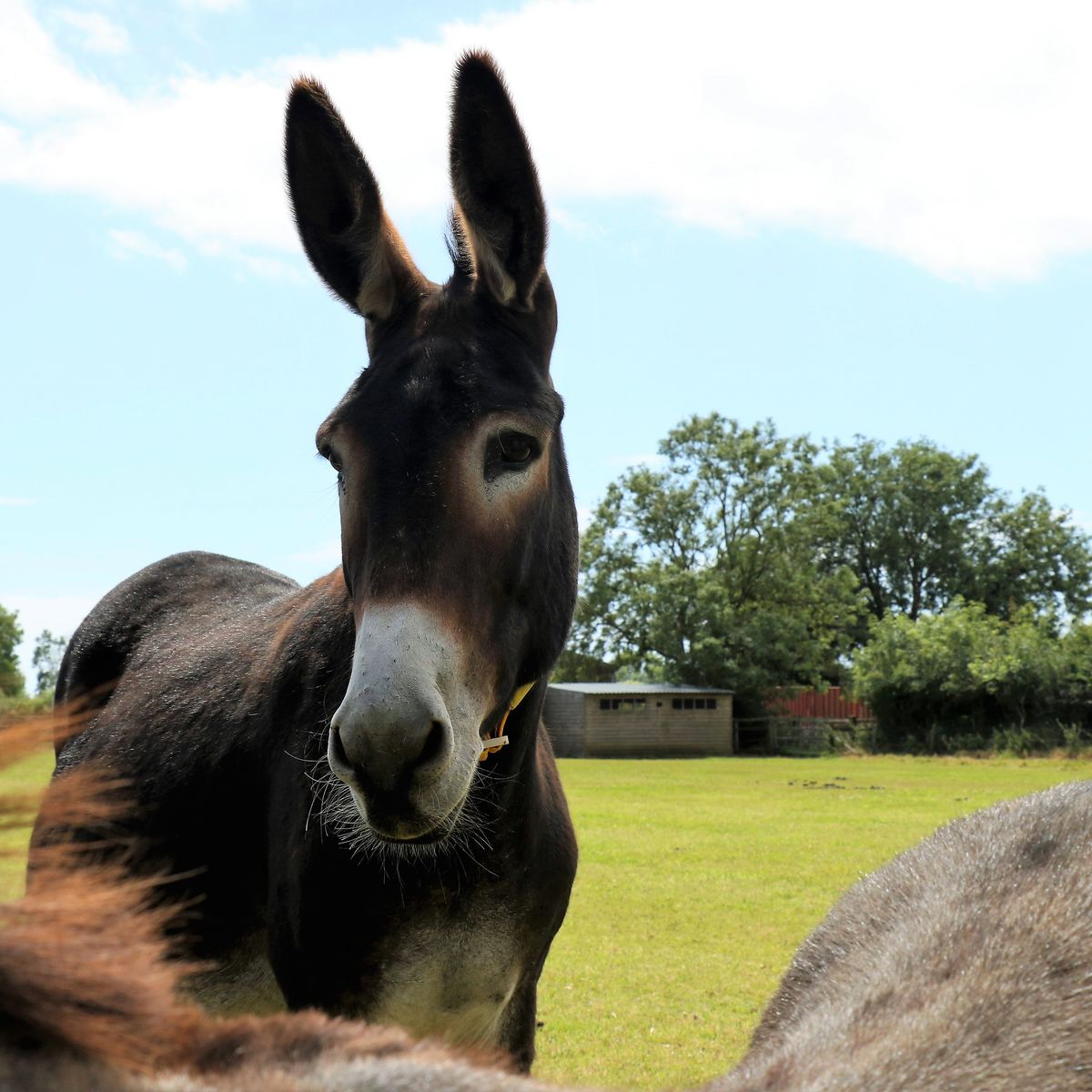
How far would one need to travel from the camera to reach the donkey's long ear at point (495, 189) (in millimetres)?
3266

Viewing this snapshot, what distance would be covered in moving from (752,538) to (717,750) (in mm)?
14023

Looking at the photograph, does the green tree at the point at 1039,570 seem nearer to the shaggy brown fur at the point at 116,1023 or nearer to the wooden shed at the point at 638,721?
the wooden shed at the point at 638,721

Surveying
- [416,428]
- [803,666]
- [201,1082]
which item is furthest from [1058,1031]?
[803,666]

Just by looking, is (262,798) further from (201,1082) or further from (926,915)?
(201,1082)

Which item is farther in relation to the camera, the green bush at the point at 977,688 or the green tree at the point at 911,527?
the green tree at the point at 911,527

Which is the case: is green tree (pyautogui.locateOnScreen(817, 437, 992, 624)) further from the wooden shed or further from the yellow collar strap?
the yellow collar strap

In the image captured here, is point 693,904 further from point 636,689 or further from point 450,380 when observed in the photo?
point 636,689

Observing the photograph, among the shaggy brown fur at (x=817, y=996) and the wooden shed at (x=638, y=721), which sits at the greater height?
the shaggy brown fur at (x=817, y=996)

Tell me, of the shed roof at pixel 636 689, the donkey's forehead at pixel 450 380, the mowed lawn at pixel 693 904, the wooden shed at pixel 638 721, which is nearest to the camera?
the donkey's forehead at pixel 450 380

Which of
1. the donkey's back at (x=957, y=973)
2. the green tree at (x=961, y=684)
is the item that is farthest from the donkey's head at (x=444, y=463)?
the green tree at (x=961, y=684)

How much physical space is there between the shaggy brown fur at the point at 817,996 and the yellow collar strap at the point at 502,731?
0.97m

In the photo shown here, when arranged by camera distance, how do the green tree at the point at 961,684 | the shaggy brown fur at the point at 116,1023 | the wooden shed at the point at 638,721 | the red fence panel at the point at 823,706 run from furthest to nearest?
the red fence panel at the point at 823,706, the wooden shed at the point at 638,721, the green tree at the point at 961,684, the shaggy brown fur at the point at 116,1023

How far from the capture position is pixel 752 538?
58.4 meters

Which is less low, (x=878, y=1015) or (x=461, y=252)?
(x=461, y=252)
